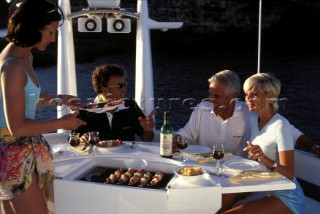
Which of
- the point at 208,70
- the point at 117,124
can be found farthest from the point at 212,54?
the point at 117,124

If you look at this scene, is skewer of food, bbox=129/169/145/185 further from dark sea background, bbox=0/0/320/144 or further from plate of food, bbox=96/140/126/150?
dark sea background, bbox=0/0/320/144

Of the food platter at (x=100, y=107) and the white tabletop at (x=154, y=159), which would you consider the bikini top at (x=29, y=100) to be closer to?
the white tabletop at (x=154, y=159)

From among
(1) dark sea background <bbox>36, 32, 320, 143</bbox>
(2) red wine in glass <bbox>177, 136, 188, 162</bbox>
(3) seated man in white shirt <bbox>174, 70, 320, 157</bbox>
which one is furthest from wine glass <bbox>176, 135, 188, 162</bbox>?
(1) dark sea background <bbox>36, 32, 320, 143</bbox>

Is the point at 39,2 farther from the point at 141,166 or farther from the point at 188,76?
the point at 188,76

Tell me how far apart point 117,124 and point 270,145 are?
45.7 inches

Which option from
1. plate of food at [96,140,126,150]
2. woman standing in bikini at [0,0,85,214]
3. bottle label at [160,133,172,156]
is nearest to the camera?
woman standing in bikini at [0,0,85,214]

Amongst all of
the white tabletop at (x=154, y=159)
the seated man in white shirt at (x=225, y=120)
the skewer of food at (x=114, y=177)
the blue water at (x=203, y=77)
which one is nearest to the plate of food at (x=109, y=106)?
the white tabletop at (x=154, y=159)

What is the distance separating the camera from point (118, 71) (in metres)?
3.13

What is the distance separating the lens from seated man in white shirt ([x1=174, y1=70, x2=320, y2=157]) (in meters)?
2.77

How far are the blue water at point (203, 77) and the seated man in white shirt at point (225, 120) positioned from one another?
6.47m

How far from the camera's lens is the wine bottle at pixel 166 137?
2.32 meters

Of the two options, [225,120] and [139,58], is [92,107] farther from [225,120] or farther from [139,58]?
[139,58]

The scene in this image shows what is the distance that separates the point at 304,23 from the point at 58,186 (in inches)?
1677

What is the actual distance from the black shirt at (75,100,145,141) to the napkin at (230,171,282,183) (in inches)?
48.4
